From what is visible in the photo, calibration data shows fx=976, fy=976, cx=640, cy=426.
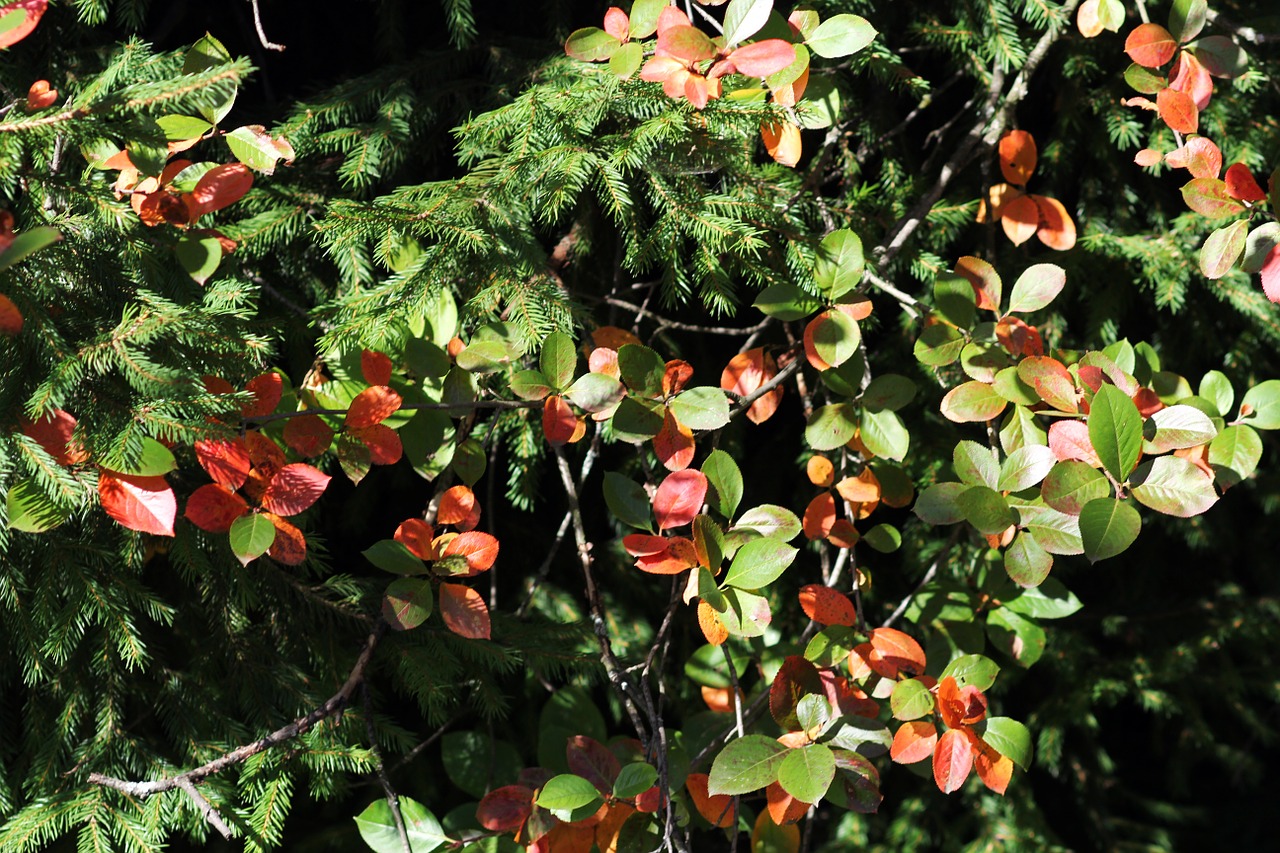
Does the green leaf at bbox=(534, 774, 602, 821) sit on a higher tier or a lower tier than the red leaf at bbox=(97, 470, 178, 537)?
lower

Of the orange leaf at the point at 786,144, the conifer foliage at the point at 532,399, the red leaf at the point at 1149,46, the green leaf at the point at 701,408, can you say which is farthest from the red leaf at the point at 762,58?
the red leaf at the point at 1149,46

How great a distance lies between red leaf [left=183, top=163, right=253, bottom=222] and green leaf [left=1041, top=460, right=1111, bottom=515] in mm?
795

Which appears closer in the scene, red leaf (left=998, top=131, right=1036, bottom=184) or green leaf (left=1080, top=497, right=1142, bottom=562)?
green leaf (left=1080, top=497, right=1142, bottom=562)

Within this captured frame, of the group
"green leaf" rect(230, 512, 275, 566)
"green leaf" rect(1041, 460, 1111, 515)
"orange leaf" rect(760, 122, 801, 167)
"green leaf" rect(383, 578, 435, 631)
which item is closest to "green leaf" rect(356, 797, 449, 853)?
"green leaf" rect(383, 578, 435, 631)

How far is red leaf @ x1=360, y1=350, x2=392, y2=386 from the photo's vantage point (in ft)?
3.22

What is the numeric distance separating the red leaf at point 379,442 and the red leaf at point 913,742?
589 mm

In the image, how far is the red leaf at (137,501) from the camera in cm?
79

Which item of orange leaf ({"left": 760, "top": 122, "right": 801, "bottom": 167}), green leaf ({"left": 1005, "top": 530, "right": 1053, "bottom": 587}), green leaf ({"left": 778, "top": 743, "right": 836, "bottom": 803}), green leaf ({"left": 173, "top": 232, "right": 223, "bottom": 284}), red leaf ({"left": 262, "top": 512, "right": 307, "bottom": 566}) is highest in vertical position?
green leaf ({"left": 173, "top": 232, "right": 223, "bottom": 284})

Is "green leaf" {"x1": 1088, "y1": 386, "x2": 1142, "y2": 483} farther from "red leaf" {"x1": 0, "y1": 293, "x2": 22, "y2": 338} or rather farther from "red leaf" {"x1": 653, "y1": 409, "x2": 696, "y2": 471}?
"red leaf" {"x1": 0, "y1": 293, "x2": 22, "y2": 338}

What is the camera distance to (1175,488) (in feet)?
2.99

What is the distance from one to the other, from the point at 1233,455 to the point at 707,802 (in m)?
0.68

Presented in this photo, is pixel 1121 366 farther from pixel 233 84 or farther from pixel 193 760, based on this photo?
pixel 193 760

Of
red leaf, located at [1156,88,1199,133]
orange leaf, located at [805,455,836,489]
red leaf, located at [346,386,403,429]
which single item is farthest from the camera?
orange leaf, located at [805,455,836,489]

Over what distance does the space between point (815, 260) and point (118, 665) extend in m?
0.88
